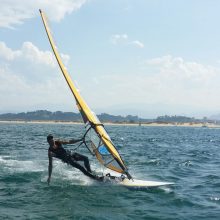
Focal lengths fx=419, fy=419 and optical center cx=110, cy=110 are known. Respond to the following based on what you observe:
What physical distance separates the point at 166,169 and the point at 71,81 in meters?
5.97

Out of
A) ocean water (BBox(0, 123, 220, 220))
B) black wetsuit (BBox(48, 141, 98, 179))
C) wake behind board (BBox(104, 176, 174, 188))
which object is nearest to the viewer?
ocean water (BBox(0, 123, 220, 220))

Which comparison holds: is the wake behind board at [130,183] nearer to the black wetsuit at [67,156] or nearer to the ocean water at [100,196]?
the ocean water at [100,196]

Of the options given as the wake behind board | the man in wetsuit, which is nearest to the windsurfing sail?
the wake behind board

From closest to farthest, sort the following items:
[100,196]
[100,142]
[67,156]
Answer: [100,196] → [67,156] → [100,142]

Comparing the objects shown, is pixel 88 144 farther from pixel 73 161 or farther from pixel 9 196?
pixel 9 196

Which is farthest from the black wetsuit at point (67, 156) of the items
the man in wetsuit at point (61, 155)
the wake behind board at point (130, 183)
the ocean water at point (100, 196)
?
the wake behind board at point (130, 183)

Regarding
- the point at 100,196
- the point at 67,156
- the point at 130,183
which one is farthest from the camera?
the point at 67,156

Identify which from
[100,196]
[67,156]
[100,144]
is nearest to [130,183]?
[100,196]

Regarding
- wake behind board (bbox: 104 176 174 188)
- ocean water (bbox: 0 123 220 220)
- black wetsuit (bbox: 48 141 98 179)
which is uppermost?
black wetsuit (bbox: 48 141 98 179)

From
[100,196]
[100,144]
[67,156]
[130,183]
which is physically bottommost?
[100,196]

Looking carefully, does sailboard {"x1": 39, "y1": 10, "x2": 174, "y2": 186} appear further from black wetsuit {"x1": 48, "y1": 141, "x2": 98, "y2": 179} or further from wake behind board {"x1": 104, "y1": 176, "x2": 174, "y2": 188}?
black wetsuit {"x1": 48, "y1": 141, "x2": 98, "y2": 179}

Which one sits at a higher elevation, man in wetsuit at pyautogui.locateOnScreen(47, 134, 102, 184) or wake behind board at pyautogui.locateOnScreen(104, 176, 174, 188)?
man in wetsuit at pyautogui.locateOnScreen(47, 134, 102, 184)

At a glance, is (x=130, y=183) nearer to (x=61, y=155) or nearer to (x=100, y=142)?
(x=100, y=142)

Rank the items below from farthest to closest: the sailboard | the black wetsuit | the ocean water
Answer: the sailboard
the black wetsuit
the ocean water
